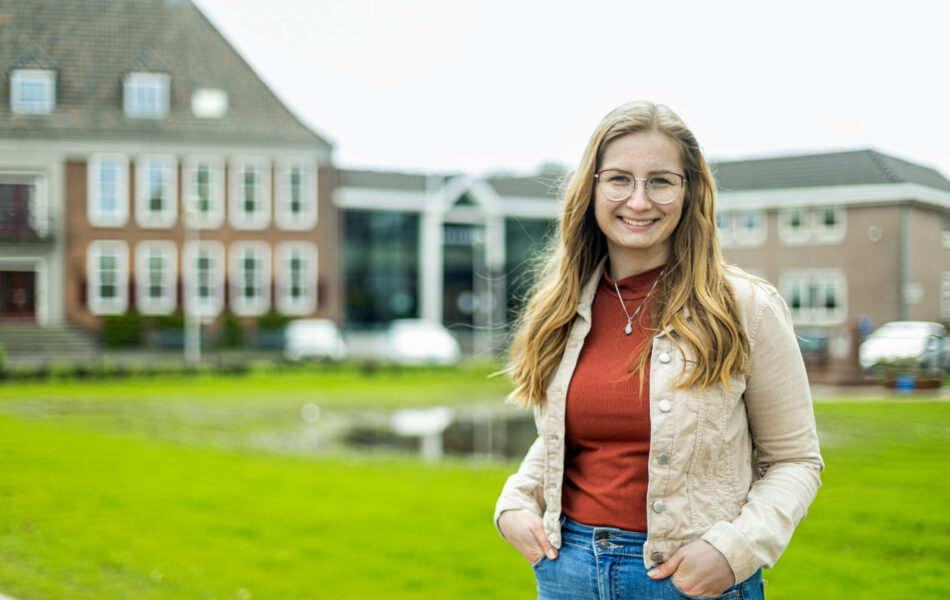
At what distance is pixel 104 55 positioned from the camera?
749 cm

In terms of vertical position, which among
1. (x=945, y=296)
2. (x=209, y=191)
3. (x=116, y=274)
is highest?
(x=209, y=191)

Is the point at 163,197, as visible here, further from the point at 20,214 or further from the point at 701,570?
the point at 701,570

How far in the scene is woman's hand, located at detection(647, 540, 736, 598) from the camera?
1409 mm

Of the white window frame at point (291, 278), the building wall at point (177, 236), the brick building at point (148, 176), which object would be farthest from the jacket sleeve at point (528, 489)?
the white window frame at point (291, 278)

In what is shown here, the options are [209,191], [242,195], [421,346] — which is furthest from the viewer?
[421,346]

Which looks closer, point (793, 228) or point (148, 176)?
point (793, 228)

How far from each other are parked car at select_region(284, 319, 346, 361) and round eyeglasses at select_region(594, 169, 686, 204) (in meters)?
17.8

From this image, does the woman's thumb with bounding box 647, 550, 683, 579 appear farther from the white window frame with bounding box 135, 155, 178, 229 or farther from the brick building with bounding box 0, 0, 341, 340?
the white window frame with bounding box 135, 155, 178, 229

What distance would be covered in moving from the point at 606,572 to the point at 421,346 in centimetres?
2070

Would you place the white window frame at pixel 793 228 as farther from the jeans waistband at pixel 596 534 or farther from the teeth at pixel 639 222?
the jeans waistband at pixel 596 534

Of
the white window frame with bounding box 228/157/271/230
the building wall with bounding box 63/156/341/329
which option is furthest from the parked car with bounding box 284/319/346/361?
the white window frame with bounding box 228/157/271/230

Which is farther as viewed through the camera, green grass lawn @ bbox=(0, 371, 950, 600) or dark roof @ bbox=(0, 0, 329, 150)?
dark roof @ bbox=(0, 0, 329, 150)

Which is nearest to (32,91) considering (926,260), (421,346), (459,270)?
(926,260)

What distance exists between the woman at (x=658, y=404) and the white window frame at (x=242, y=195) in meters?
18.3
